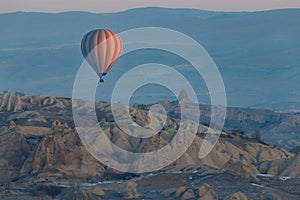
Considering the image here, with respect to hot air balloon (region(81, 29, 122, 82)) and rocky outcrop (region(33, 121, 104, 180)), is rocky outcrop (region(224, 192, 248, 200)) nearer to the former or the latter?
rocky outcrop (region(33, 121, 104, 180))

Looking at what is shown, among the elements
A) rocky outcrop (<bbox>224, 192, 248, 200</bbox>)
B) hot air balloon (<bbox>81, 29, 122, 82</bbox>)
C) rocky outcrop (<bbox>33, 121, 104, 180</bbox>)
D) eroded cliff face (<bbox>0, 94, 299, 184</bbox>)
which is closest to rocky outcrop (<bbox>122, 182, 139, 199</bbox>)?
rocky outcrop (<bbox>224, 192, 248, 200</bbox>)

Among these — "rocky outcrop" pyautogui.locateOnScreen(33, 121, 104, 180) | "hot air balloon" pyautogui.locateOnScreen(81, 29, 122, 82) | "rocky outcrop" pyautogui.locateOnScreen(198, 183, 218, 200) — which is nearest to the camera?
"rocky outcrop" pyautogui.locateOnScreen(198, 183, 218, 200)

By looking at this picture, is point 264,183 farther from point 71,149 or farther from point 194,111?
point 194,111

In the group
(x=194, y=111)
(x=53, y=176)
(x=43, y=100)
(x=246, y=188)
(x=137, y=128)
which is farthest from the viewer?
(x=194, y=111)

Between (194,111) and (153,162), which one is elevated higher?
(194,111)

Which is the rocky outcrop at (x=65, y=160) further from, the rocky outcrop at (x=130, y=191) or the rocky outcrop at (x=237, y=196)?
the rocky outcrop at (x=237, y=196)

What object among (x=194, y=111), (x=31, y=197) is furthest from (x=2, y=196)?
(x=194, y=111)

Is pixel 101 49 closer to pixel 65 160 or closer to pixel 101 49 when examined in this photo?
pixel 101 49

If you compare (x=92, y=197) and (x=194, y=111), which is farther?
(x=194, y=111)
